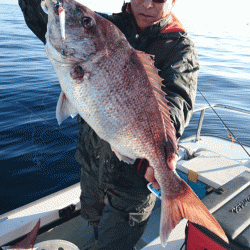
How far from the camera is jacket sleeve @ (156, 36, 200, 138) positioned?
5.50ft

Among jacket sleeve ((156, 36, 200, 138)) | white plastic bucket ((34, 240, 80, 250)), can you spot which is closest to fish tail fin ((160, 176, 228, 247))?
jacket sleeve ((156, 36, 200, 138))

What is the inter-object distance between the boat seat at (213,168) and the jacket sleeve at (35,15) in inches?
114

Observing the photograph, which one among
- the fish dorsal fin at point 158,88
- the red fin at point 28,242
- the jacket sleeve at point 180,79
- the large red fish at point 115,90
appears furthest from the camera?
the red fin at point 28,242

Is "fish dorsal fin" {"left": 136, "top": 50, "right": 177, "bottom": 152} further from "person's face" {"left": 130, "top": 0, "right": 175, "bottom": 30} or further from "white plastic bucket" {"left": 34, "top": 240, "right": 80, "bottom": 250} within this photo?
"white plastic bucket" {"left": 34, "top": 240, "right": 80, "bottom": 250}

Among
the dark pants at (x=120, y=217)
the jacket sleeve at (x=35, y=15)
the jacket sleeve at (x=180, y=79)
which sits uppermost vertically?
the jacket sleeve at (x=35, y=15)

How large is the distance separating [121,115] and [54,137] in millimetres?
A: 5071

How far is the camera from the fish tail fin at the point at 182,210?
1.48 m

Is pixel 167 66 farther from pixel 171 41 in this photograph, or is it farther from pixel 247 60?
pixel 247 60

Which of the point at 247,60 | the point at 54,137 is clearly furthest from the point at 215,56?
the point at 54,137

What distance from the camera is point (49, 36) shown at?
1.42 m

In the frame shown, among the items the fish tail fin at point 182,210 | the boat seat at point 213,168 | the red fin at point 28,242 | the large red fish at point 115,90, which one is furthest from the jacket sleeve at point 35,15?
the boat seat at point 213,168

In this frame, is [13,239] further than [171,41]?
Yes

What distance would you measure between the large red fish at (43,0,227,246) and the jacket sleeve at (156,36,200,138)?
0.18 m

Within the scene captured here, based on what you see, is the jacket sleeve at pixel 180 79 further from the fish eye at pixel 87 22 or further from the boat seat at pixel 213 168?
the boat seat at pixel 213 168
